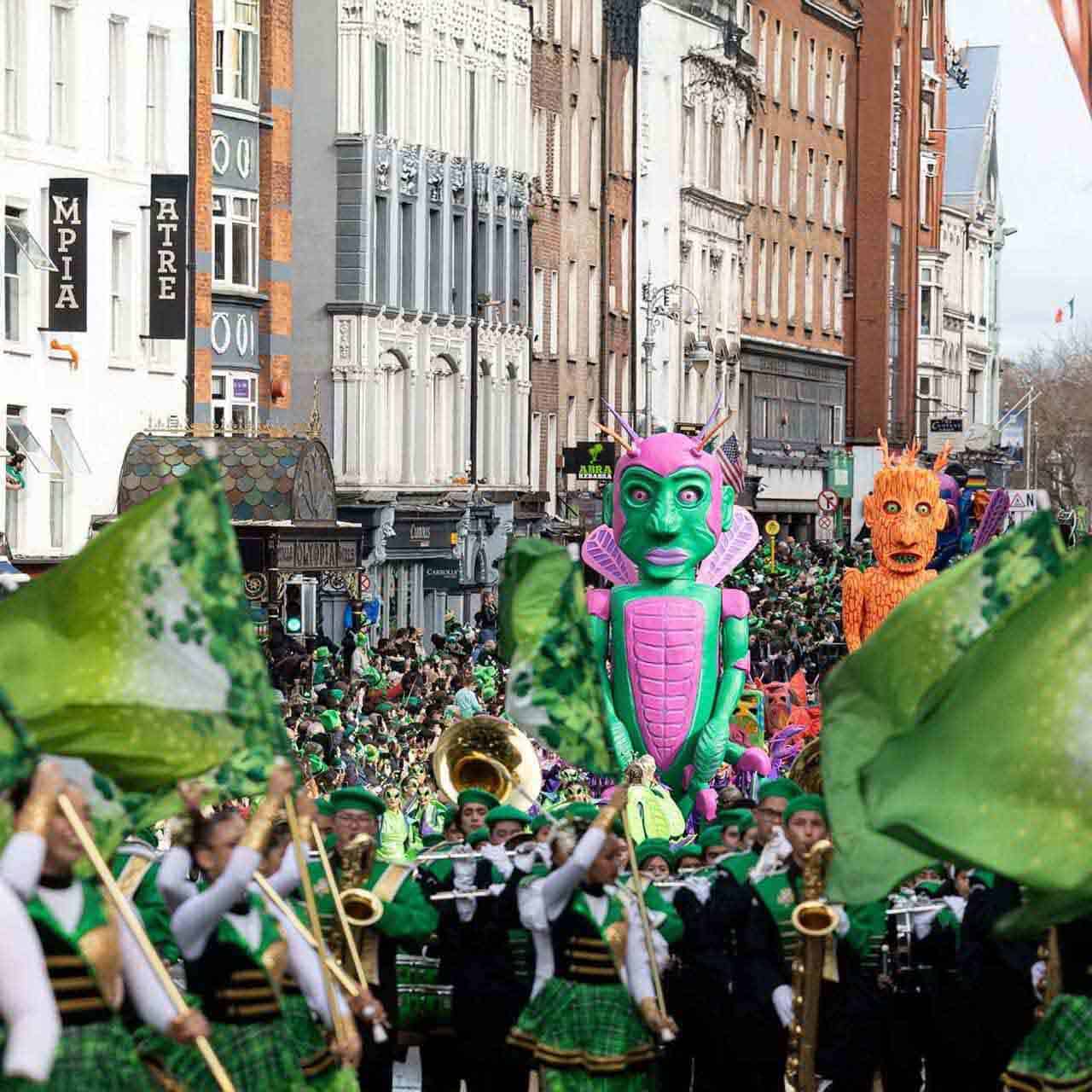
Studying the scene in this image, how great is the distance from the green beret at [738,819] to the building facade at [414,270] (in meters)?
34.2

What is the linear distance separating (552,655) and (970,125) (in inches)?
4193

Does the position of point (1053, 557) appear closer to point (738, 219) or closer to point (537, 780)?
point (537, 780)

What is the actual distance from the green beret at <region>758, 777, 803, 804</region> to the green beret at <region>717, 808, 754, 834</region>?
10.0 inches

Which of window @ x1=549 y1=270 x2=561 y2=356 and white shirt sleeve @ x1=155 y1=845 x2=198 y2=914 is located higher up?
window @ x1=549 y1=270 x2=561 y2=356

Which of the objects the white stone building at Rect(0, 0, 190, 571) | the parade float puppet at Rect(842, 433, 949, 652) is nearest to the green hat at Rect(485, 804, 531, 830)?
the parade float puppet at Rect(842, 433, 949, 652)

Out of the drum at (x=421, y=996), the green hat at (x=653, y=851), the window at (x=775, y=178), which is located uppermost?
the window at (x=775, y=178)

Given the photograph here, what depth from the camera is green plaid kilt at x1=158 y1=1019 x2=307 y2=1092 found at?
408 inches

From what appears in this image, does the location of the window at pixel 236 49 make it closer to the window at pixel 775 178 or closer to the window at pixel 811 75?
the window at pixel 775 178

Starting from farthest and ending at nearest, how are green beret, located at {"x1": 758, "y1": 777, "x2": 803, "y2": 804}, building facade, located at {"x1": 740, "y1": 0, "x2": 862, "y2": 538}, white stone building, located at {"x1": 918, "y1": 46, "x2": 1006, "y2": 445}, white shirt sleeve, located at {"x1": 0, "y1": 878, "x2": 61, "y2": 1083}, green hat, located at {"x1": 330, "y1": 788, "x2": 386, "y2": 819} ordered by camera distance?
white stone building, located at {"x1": 918, "y1": 46, "x2": 1006, "y2": 445} → building facade, located at {"x1": 740, "y1": 0, "x2": 862, "y2": 538} → green beret, located at {"x1": 758, "y1": 777, "x2": 803, "y2": 804} → green hat, located at {"x1": 330, "y1": 788, "x2": 386, "y2": 819} → white shirt sleeve, located at {"x1": 0, "y1": 878, "x2": 61, "y2": 1083}

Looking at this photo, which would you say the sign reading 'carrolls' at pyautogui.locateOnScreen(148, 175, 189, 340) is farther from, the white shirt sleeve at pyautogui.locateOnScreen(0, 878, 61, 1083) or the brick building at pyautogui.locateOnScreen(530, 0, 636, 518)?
the white shirt sleeve at pyautogui.locateOnScreen(0, 878, 61, 1083)

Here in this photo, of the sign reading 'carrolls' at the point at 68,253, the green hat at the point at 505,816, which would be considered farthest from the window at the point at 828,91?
the green hat at the point at 505,816

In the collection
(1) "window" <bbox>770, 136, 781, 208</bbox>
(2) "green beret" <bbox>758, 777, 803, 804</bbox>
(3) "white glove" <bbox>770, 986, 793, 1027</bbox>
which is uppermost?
(1) "window" <bbox>770, 136, 781, 208</bbox>

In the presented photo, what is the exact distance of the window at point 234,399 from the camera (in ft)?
148

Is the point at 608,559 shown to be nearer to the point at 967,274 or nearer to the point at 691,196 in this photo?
the point at 691,196
